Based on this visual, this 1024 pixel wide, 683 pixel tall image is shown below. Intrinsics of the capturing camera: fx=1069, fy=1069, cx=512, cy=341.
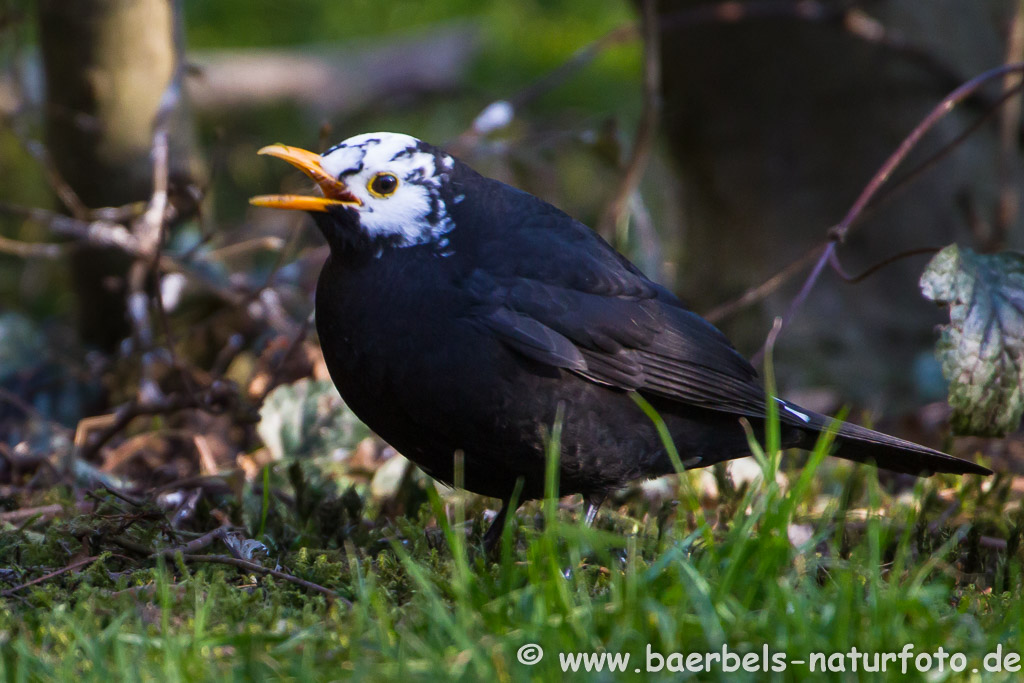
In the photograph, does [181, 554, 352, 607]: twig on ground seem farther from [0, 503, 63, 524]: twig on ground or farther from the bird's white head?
the bird's white head

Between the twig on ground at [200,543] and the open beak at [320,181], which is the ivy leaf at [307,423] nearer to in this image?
the twig on ground at [200,543]

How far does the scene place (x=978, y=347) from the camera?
3.28 metres

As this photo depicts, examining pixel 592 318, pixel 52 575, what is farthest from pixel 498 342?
pixel 52 575

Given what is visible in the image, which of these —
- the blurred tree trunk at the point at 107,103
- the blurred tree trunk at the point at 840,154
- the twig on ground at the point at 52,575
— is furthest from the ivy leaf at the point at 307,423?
the blurred tree trunk at the point at 840,154

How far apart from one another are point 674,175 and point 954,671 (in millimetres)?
4833

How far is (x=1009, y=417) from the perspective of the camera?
3287 millimetres

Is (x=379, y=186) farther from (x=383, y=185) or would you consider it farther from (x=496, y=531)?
(x=496, y=531)

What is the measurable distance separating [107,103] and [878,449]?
369 centimetres

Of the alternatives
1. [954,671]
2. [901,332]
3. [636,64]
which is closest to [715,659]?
[954,671]

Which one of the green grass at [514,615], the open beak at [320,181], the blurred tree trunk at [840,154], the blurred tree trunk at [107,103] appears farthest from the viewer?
the blurred tree trunk at [840,154]

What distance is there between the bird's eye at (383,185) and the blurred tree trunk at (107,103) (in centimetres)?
202

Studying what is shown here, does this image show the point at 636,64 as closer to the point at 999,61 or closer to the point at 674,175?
the point at 674,175

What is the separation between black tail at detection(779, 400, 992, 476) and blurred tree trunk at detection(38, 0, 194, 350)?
292cm

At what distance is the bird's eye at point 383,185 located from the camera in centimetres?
308
